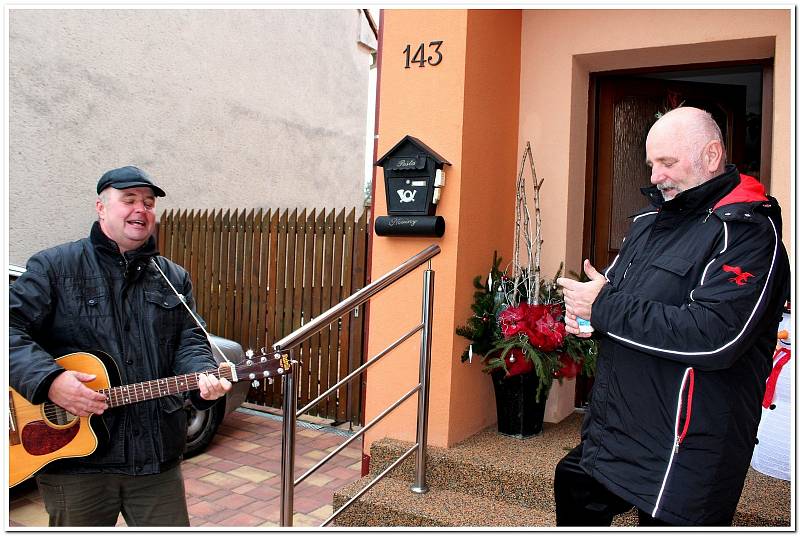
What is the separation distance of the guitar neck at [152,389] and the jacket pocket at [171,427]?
5 centimetres

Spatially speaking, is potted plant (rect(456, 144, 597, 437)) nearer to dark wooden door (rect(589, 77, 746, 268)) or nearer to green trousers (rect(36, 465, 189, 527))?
dark wooden door (rect(589, 77, 746, 268))

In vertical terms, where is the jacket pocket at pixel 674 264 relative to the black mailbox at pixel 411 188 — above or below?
below

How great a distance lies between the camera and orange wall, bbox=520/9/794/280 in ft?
12.0

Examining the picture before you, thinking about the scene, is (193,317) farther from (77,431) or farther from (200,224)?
(200,224)

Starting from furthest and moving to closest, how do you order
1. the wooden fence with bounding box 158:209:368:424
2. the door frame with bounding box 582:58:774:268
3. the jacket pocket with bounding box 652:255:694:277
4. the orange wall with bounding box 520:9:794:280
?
the wooden fence with bounding box 158:209:368:424 < the door frame with bounding box 582:58:774:268 < the orange wall with bounding box 520:9:794:280 < the jacket pocket with bounding box 652:255:694:277

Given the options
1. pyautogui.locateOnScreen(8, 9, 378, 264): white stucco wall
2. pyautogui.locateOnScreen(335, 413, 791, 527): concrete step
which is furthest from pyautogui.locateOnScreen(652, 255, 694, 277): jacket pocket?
pyautogui.locateOnScreen(8, 9, 378, 264): white stucco wall

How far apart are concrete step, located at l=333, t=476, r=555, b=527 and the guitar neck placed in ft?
3.98

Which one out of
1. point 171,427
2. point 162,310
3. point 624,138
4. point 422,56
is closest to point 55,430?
point 171,427

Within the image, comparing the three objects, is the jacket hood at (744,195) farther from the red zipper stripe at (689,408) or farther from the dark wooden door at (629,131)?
the dark wooden door at (629,131)

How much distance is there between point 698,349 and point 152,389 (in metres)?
1.77

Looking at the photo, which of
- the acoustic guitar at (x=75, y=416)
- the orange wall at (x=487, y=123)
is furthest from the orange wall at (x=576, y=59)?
the acoustic guitar at (x=75, y=416)

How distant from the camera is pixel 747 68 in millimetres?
4023

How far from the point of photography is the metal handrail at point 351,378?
2.29 m

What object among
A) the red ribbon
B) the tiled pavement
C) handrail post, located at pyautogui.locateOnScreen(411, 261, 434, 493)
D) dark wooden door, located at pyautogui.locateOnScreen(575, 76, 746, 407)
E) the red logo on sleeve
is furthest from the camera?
dark wooden door, located at pyautogui.locateOnScreen(575, 76, 746, 407)
